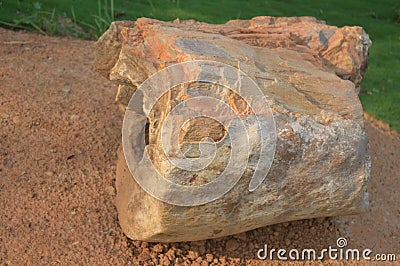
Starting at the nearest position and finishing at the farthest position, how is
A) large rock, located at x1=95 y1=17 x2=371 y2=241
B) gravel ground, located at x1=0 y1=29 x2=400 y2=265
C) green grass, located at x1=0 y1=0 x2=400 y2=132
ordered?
large rock, located at x1=95 y1=17 x2=371 y2=241 → gravel ground, located at x1=0 y1=29 x2=400 y2=265 → green grass, located at x1=0 y1=0 x2=400 y2=132

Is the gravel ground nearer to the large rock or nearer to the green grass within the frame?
the large rock

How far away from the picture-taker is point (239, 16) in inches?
191

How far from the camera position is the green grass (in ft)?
14.3

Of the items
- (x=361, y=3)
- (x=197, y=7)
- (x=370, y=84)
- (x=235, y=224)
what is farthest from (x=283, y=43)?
(x=361, y=3)

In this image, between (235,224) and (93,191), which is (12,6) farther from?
(235,224)

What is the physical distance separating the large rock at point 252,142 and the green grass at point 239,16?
1930 millimetres

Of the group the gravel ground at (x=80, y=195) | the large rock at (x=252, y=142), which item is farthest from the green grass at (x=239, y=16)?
the large rock at (x=252, y=142)

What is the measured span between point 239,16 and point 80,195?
8.95 ft

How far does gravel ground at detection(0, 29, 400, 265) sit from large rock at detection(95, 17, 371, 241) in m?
0.18

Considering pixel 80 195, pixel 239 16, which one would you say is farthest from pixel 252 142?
pixel 239 16

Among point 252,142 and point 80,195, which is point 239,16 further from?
point 252,142

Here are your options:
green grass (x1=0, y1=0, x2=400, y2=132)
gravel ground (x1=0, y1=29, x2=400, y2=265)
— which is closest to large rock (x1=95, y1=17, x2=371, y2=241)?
gravel ground (x1=0, y1=29, x2=400, y2=265)

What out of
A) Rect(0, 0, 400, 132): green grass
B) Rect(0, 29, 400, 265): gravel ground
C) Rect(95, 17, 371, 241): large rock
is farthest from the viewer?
Rect(0, 0, 400, 132): green grass

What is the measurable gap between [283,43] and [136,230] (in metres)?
1.17
